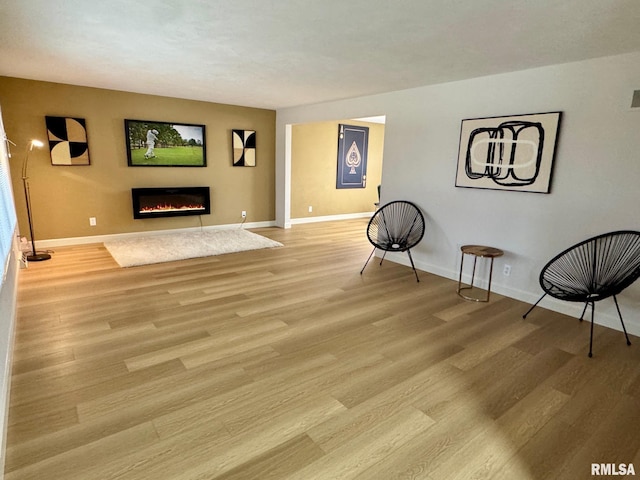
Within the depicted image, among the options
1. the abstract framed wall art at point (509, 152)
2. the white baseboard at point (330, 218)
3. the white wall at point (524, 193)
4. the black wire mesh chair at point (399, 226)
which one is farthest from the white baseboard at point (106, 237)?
the abstract framed wall art at point (509, 152)

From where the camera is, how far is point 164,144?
5.90 m

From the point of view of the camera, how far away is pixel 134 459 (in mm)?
1639

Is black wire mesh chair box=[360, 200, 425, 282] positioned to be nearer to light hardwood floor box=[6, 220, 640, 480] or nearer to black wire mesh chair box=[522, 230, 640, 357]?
light hardwood floor box=[6, 220, 640, 480]

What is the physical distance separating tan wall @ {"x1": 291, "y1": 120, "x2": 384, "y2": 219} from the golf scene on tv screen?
1.92 metres

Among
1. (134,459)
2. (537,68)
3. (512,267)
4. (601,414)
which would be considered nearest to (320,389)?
(134,459)

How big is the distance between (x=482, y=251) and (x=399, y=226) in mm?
1412

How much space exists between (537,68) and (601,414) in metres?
2.96

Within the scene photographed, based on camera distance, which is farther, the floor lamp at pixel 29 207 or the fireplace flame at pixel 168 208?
the fireplace flame at pixel 168 208

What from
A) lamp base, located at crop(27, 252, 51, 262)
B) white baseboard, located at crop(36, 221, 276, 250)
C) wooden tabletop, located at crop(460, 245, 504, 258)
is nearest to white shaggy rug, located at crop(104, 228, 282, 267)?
white baseboard, located at crop(36, 221, 276, 250)

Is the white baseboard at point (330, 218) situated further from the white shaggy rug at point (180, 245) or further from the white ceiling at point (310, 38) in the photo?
the white ceiling at point (310, 38)

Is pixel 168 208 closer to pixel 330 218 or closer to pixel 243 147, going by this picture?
pixel 243 147

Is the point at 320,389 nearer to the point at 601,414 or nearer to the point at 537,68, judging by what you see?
the point at 601,414

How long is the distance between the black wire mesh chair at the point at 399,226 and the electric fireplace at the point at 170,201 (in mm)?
3226

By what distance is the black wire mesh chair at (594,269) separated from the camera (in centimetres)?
278
